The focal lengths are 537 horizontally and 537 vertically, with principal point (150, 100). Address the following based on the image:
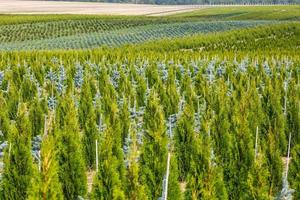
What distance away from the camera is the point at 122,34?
56.9 meters

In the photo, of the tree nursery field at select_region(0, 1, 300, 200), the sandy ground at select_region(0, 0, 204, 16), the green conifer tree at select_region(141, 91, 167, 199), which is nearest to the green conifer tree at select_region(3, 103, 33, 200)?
the tree nursery field at select_region(0, 1, 300, 200)

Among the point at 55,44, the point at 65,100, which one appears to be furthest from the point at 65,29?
the point at 65,100

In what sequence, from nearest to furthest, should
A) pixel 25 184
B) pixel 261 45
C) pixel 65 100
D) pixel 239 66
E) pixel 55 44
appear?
pixel 25 184, pixel 65 100, pixel 239 66, pixel 261 45, pixel 55 44

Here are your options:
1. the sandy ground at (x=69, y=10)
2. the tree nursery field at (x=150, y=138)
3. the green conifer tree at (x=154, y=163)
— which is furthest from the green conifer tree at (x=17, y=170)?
the sandy ground at (x=69, y=10)

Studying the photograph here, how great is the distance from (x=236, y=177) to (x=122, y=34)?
159ft

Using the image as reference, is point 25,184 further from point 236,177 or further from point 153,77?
point 153,77

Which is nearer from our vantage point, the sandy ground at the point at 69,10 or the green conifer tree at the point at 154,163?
the green conifer tree at the point at 154,163

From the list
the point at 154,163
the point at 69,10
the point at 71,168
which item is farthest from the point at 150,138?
the point at 69,10

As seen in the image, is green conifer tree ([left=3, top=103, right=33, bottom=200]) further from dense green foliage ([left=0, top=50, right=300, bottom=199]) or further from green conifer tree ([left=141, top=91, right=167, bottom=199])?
green conifer tree ([left=141, top=91, right=167, bottom=199])

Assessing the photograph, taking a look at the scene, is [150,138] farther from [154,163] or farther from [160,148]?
[154,163]

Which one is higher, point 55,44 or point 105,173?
point 105,173

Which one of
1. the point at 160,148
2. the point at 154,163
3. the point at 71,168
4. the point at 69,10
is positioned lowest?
the point at 69,10

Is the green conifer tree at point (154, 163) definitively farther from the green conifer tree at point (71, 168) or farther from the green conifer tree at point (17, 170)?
the green conifer tree at point (17, 170)

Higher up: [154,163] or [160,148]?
[160,148]
